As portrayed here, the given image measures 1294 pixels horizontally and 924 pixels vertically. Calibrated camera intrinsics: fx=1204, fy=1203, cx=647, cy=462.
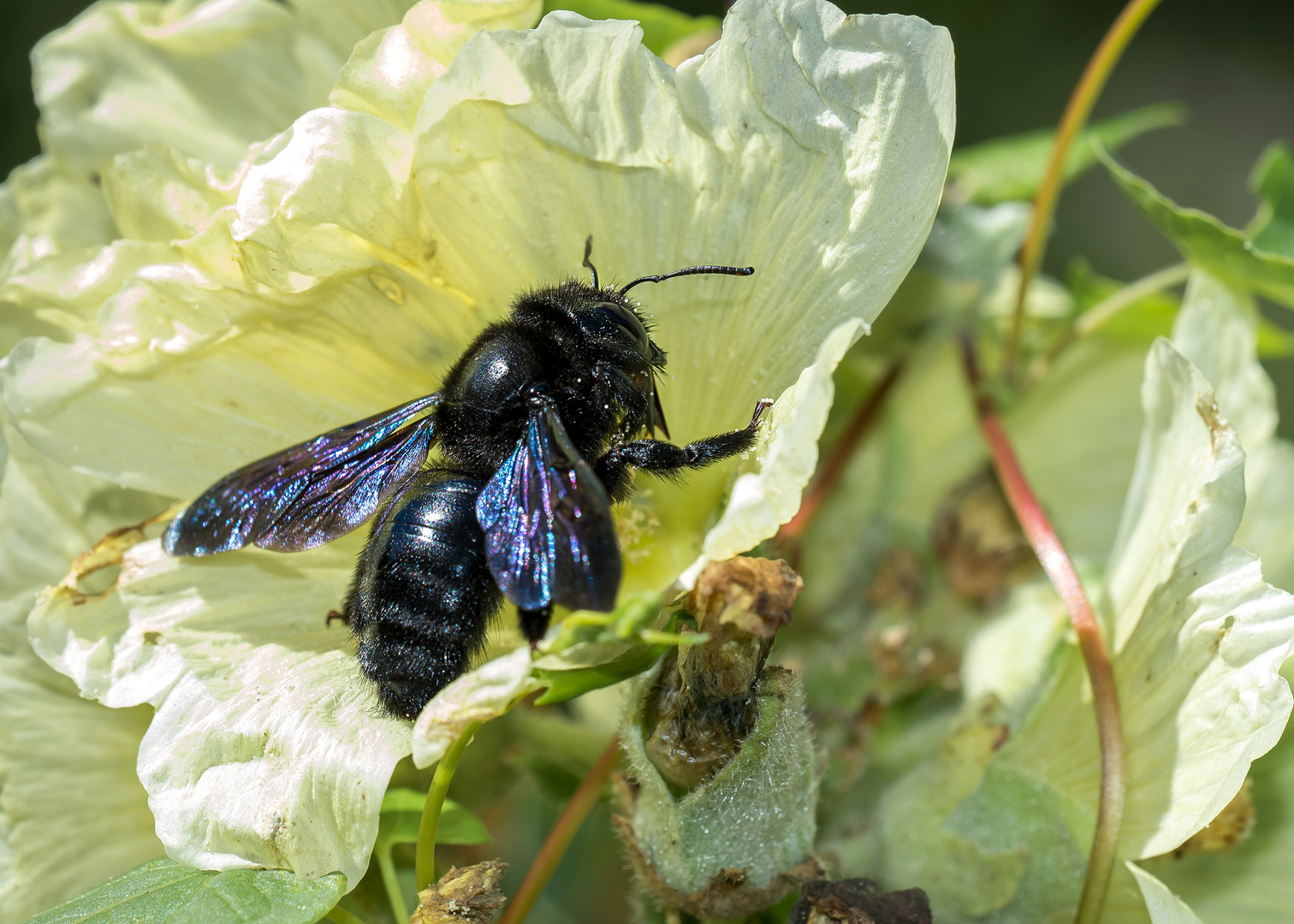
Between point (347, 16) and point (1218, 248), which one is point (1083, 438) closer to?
point (1218, 248)

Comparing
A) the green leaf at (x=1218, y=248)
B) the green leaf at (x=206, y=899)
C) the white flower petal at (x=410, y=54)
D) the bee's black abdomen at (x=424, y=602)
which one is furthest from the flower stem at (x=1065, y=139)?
the green leaf at (x=206, y=899)

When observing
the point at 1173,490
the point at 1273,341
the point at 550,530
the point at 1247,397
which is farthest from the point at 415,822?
the point at 1273,341

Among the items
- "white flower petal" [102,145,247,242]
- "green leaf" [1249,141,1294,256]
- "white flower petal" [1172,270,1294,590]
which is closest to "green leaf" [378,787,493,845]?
"white flower petal" [102,145,247,242]

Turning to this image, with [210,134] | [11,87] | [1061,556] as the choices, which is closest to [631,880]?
[1061,556]

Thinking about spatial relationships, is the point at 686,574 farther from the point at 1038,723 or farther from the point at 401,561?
the point at 1038,723

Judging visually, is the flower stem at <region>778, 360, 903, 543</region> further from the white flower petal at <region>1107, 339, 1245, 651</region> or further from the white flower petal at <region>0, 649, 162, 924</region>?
the white flower petal at <region>0, 649, 162, 924</region>

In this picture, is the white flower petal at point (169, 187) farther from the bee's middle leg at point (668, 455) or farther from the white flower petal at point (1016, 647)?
→ the white flower petal at point (1016, 647)
